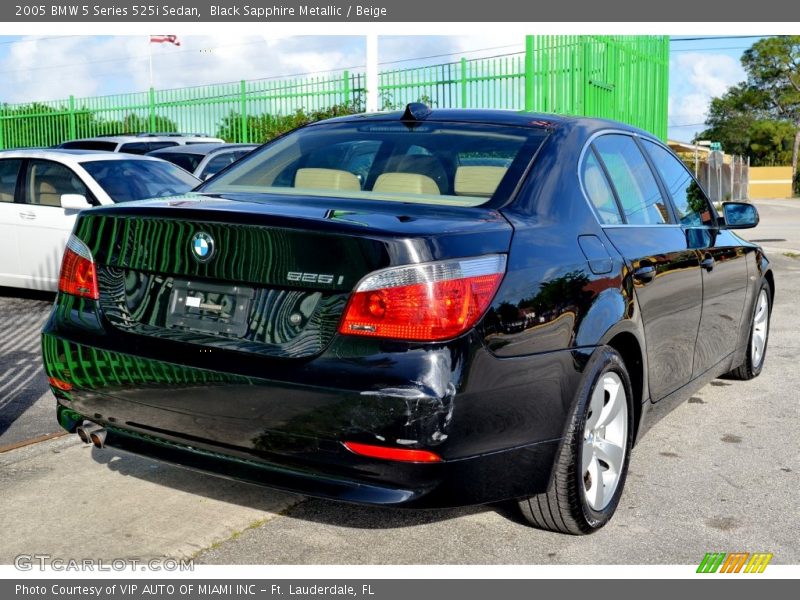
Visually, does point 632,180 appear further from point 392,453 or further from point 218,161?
point 218,161

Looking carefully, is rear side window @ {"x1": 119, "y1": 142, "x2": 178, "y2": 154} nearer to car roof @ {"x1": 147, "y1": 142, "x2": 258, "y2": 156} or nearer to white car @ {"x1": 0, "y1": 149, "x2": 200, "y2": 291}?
car roof @ {"x1": 147, "y1": 142, "x2": 258, "y2": 156}

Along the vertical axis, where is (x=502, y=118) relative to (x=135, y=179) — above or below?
above

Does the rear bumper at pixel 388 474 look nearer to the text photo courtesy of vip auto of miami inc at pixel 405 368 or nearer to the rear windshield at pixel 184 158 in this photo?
the text photo courtesy of vip auto of miami inc at pixel 405 368

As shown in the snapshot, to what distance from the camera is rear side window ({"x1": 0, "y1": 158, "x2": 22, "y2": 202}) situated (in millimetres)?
9906

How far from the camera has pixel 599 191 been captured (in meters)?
4.07

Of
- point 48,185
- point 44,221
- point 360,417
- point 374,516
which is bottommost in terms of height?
point 374,516

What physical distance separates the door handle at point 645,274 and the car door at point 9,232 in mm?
7303

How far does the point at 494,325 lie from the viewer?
3.10m

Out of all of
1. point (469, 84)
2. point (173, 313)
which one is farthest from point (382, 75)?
point (173, 313)

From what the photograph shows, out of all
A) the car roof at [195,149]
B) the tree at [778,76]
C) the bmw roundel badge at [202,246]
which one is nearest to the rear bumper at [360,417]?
the bmw roundel badge at [202,246]

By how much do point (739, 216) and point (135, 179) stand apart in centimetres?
618

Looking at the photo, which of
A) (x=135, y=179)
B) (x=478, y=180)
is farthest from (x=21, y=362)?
(x=478, y=180)

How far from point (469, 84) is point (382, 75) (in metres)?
2.14

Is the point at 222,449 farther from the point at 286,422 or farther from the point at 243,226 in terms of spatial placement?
the point at 243,226
